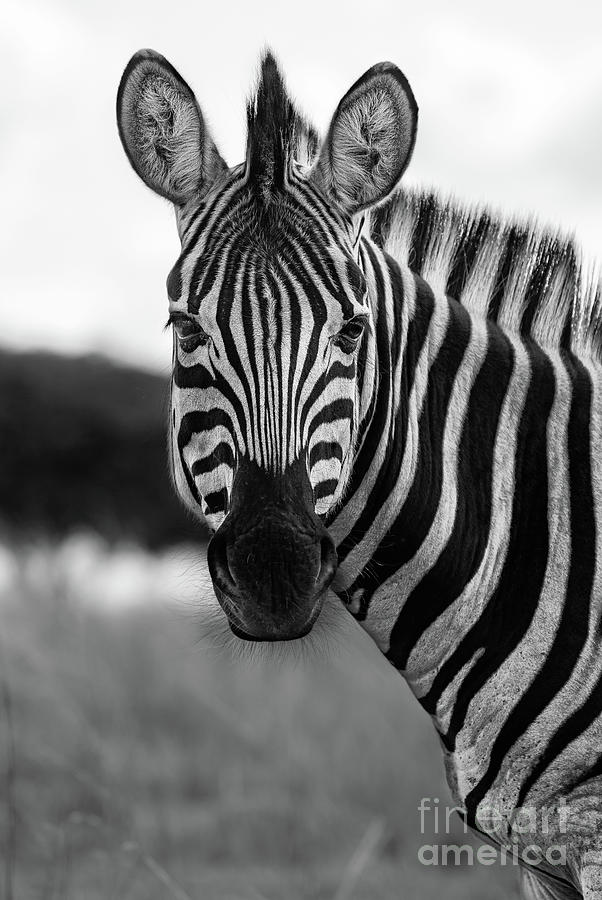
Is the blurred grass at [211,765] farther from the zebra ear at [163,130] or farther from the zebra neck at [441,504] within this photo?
the zebra ear at [163,130]

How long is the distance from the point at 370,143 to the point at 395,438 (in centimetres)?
96

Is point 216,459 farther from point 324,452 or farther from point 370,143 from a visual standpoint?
point 370,143

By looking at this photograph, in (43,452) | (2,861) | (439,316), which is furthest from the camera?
(43,452)

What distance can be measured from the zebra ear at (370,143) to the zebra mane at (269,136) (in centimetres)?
13

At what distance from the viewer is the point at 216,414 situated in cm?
272

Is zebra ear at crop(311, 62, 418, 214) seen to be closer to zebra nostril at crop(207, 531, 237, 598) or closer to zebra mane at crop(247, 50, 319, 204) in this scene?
zebra mane at crop(247, 50, 319, 204)

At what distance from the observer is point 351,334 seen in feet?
9.09

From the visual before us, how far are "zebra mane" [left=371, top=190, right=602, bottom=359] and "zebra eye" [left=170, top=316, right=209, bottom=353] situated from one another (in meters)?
1.00

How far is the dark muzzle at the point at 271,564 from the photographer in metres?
2.47

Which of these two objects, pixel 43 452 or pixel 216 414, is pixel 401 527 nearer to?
pixel 216 414

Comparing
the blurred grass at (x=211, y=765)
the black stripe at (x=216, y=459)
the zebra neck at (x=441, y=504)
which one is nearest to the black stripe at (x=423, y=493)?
the zebra neck at (x=441, y=504)

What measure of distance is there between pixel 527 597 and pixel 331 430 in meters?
0.88

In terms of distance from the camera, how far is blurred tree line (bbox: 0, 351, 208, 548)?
727 inches

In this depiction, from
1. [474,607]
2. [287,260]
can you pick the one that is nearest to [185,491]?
[287,260]
